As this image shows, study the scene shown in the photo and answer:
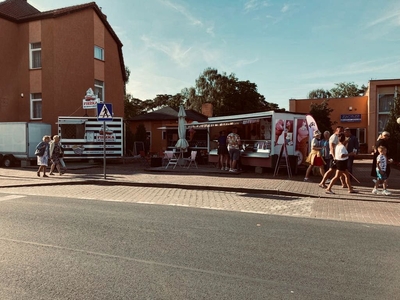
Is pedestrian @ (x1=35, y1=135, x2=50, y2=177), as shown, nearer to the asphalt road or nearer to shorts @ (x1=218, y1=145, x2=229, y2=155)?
the asphalt road

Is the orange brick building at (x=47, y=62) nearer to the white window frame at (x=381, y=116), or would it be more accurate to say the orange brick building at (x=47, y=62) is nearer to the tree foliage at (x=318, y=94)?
the white window frame at (x=381, y=116)

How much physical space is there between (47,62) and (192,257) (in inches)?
819

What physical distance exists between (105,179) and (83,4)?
15.6m

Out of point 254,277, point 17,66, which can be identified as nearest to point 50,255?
point 254,277

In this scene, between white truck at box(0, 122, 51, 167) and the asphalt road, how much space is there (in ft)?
42.2

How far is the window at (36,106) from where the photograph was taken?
73.4 ft

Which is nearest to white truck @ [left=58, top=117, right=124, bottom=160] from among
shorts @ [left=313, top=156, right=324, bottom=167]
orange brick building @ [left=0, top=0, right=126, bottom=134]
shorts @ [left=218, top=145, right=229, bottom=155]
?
orange brick building @ [left=0, top=0, right=126, bottom=134]

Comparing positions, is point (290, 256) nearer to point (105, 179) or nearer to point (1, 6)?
point (105, 179)

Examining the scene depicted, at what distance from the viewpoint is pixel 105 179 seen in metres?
12.6

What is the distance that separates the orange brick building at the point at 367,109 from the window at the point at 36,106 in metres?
25.4

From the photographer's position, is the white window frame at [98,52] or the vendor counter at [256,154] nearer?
the vendor counter at [256,154]

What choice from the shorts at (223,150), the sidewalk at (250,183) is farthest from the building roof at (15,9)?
the shorts at (223,150)

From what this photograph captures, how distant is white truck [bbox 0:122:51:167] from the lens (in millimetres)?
18594

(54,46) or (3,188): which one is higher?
(54,46)
